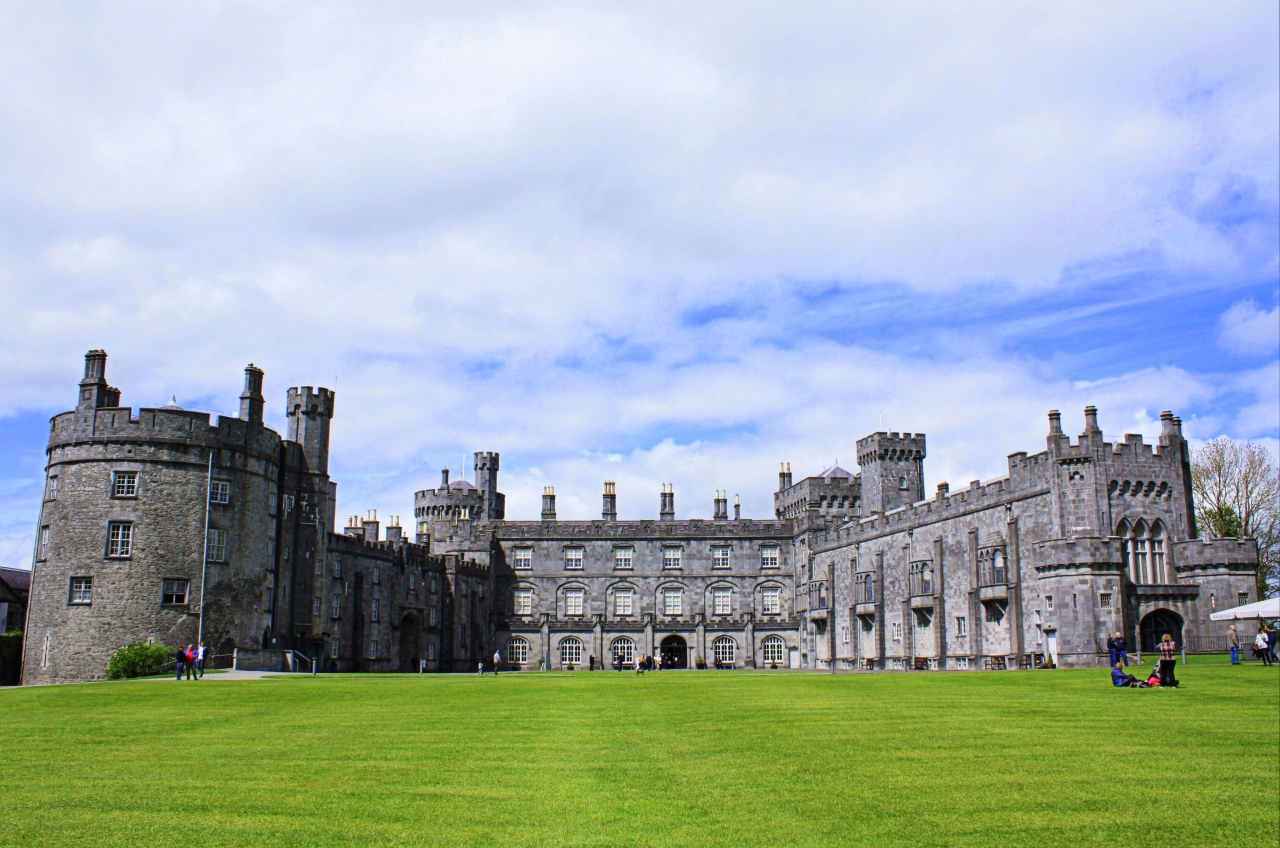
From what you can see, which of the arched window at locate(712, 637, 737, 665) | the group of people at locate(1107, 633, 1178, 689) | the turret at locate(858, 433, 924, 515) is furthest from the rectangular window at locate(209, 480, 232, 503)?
the turret at locate(858, 433, 924, 515)

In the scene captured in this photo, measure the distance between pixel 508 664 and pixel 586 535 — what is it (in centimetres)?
1074

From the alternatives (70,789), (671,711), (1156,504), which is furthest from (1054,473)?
(70,789)

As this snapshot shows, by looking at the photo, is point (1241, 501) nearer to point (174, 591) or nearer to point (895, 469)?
point (895, 469)

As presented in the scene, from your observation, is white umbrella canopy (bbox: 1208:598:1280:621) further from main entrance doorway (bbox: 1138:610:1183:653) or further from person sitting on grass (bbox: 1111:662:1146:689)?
person sitting on grass (bbox: 1111:662:1146:689)

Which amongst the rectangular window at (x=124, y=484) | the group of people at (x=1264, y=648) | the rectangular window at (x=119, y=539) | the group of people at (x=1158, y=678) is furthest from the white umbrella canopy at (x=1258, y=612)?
the rectangular window at (x=124, y=484)

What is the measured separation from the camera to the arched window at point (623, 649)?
7644cm

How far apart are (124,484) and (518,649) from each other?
37.5 metres

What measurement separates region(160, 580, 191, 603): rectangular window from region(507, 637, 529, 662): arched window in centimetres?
3516

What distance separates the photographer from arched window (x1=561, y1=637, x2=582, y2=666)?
7603 centimetres

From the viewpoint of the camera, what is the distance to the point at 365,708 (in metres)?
22.2

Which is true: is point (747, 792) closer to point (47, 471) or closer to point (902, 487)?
point (47, 471)

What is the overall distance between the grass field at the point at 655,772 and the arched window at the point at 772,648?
54299 millimetres

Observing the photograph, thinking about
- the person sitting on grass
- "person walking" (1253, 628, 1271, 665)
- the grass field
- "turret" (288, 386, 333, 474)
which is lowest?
the grass field

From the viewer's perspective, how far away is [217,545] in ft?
145
